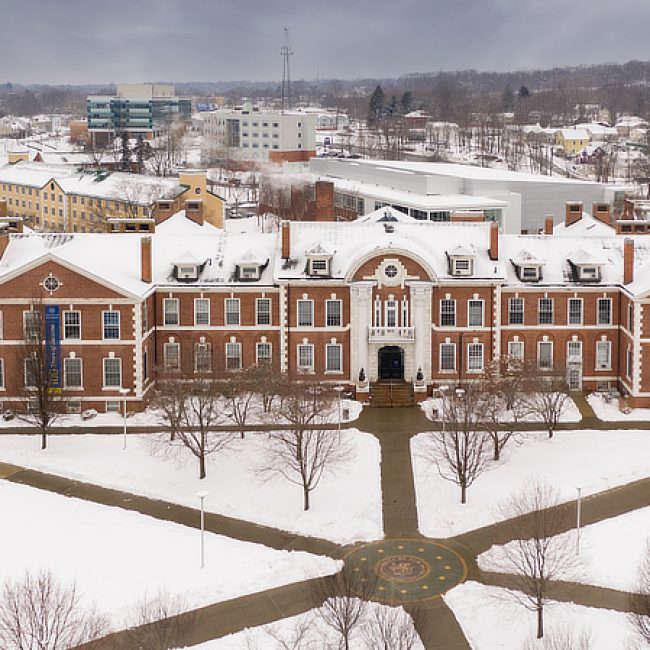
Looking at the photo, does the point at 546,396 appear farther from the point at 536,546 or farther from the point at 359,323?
the point at 536,546

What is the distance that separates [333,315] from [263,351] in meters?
4.69

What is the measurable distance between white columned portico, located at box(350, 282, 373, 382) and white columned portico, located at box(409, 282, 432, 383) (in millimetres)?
2579

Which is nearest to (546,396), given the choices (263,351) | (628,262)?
(628,262)

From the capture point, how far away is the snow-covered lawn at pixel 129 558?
123ft

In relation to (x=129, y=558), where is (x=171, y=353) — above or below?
above

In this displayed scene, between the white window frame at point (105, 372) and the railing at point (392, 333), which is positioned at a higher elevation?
the railing at point (392, 333)

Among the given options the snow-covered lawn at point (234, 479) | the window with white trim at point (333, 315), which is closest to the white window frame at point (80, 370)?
the snow-covered lawn at point (234, 479)

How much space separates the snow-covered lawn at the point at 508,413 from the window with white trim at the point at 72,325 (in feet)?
65.5

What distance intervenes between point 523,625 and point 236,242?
35.6 metres

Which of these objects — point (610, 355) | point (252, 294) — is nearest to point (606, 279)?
point (610, 355)

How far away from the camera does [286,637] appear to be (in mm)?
34156

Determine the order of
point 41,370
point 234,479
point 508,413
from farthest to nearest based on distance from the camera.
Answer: point 508,413 < point 41,370 < point 234,479

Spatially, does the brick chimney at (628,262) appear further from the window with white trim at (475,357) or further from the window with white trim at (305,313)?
the window with white trim at (305,313)

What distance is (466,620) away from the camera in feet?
117
